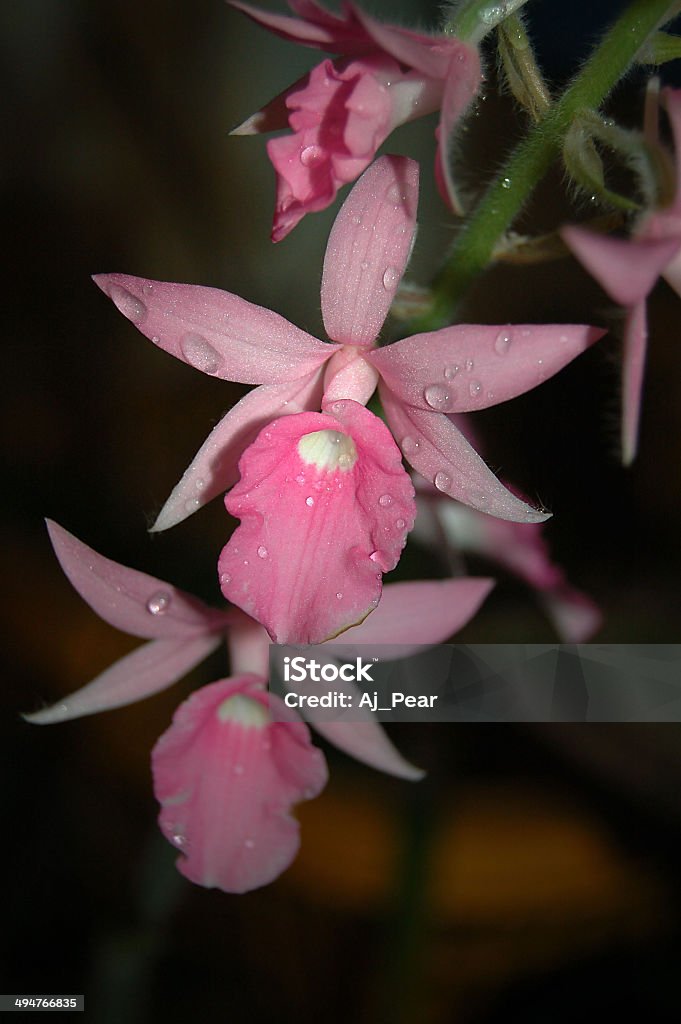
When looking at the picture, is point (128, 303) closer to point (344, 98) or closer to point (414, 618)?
point (344, 98)

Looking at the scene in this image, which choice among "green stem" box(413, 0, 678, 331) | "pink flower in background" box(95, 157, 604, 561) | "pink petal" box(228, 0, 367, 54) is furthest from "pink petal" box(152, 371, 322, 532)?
"pink petal" box(228, 0, 367, 54)

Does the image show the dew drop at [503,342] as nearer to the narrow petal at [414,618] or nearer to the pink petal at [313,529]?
the pink petal at [313,529]

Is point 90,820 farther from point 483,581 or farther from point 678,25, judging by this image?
point 678,25

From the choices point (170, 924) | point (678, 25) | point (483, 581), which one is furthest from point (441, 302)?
point (170, 924)

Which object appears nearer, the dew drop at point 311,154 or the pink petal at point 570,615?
the dew drop at point 311,154

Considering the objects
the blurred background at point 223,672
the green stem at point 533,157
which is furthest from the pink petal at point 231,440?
the blurred background at point 223,672

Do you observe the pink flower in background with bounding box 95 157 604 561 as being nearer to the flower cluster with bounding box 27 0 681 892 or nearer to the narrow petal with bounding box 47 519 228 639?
the flower cluster with bounding box 27 0 681 892
